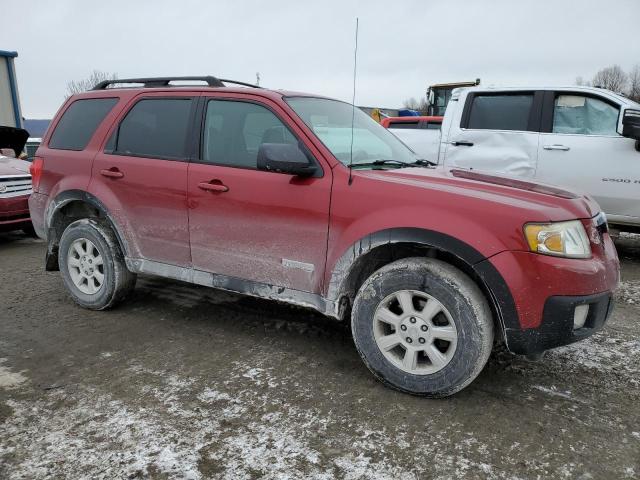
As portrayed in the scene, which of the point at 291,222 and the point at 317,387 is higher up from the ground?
the point at 291,222

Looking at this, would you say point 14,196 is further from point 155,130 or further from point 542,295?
point 542,295

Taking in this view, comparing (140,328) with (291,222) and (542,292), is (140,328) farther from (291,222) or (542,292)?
(542,292)

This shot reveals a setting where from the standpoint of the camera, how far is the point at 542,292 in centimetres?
260

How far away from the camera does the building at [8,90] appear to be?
513 inches

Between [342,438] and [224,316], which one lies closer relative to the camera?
[342,438]

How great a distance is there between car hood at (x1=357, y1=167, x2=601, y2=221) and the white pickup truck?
2.51 meters

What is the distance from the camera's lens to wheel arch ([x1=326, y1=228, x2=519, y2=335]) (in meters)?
2.68

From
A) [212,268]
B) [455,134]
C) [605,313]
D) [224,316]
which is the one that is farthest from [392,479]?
[455,134]

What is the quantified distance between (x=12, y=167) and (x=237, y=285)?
Result: 18.6ft

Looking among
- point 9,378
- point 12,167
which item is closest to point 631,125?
point 9,378

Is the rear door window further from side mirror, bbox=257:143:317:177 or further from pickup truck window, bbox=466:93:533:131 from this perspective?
pickup truck window, bbox=466:93:533:131

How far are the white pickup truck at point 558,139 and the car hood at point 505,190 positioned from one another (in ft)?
8.22

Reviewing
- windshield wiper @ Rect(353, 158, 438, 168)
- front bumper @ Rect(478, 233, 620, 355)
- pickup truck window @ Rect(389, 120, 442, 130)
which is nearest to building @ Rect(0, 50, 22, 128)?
pickup truck window @ Rect(389, 120, 442, 130)

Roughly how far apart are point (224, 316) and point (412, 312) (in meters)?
1.94
